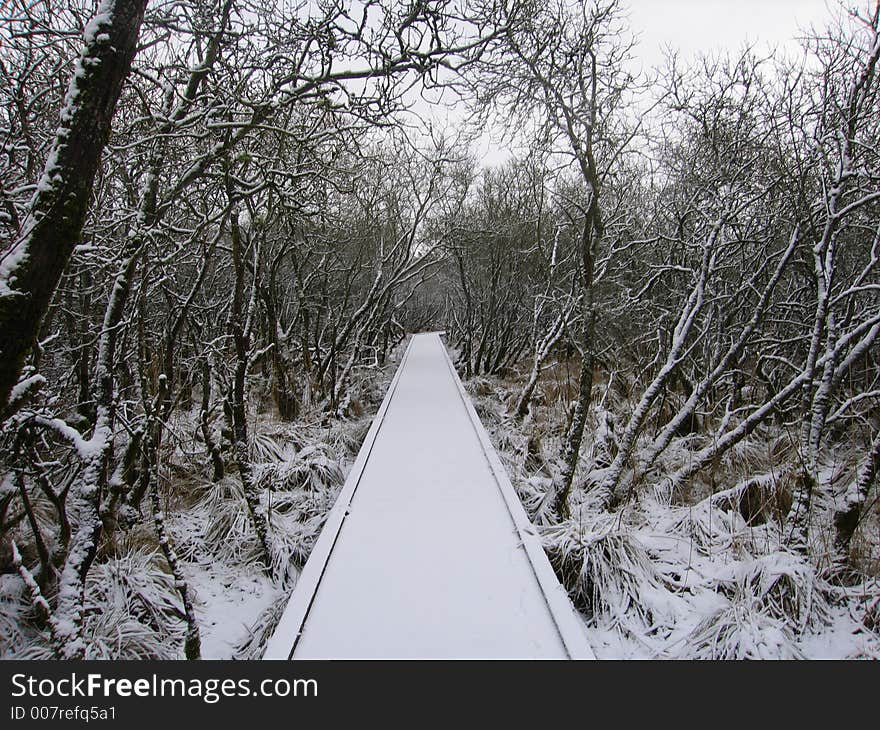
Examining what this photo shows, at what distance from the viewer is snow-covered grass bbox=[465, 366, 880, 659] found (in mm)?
2980

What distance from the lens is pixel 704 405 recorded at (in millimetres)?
7273

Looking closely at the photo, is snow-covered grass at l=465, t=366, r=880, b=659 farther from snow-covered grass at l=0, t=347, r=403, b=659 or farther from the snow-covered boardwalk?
snow-covered grass at l=0, t=347, r=403, b=659

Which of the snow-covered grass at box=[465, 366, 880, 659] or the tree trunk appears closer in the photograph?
the tree trunk

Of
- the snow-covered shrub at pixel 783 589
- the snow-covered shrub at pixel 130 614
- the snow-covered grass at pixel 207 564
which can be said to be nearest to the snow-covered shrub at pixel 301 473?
the snow-covered grass at pixel 207 564

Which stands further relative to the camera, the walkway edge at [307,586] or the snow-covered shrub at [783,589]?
the snow-covered shrub at [783,589]

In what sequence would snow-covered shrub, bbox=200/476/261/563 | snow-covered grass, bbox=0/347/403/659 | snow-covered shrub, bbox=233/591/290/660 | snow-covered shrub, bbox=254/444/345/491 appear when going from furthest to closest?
snow-covered shrub, bbox=254/444/345/491 → snow-covered shrub, bbox=200/476/261/563 → snow-covered shrub, bbox=233/591/290/660 → snow-covered grass, bbox=0/347/403/659

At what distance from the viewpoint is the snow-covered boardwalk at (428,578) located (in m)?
2.45

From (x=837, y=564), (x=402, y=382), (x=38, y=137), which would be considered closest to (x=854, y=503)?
(x=837, y=564)

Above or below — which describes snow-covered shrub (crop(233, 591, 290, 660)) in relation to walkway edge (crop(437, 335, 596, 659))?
below

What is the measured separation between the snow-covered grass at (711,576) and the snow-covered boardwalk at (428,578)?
0.72 m

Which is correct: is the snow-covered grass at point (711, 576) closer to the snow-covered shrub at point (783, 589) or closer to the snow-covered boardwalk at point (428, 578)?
the snow-covered shrub at point (783, 589)

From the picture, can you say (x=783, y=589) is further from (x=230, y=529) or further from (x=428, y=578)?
(x=230, y=529)

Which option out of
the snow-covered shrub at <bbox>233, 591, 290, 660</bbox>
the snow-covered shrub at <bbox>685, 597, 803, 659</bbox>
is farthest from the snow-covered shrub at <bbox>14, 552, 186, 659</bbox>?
the snow-covered shrub at <bbox>685, 597, 803, 659</bbox>

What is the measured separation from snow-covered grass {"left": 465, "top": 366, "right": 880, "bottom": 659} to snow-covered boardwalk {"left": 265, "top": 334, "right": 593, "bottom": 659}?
2.36 ft
